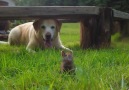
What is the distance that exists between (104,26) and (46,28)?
3.37ft

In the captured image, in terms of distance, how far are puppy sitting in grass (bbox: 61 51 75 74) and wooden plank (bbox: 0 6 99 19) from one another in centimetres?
268

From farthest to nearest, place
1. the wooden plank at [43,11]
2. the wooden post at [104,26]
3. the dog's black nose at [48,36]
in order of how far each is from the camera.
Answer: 1. the wooden post at [104,26]
2. the dog's black nose at [48,36]
3. the wooden plank at [43,11]

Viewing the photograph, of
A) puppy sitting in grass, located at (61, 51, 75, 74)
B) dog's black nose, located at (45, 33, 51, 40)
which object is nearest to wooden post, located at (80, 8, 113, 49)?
dog's black nose, located at (45, 33, 51, 40)

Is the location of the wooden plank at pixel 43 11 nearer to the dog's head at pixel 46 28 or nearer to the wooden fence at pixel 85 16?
the wooden fence at pixel 85 16

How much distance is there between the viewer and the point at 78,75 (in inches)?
94.3

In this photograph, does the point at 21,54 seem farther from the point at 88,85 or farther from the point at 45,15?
the point at 88,85

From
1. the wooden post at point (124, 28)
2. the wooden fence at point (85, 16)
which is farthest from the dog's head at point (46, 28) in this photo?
the wooden post at point (124, 28)

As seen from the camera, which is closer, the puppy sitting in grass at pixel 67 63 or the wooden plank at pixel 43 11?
the puppy sitting in grass at pixel 67 63

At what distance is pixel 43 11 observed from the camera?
5246 millimetres

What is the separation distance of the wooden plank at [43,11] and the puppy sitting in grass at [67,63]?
268cm

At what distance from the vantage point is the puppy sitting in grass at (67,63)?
2.53m

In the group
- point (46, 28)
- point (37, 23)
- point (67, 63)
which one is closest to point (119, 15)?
point (46, 28)

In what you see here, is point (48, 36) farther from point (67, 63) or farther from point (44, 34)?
point (67, 63)

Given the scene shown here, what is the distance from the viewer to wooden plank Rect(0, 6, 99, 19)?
510 centimetres
